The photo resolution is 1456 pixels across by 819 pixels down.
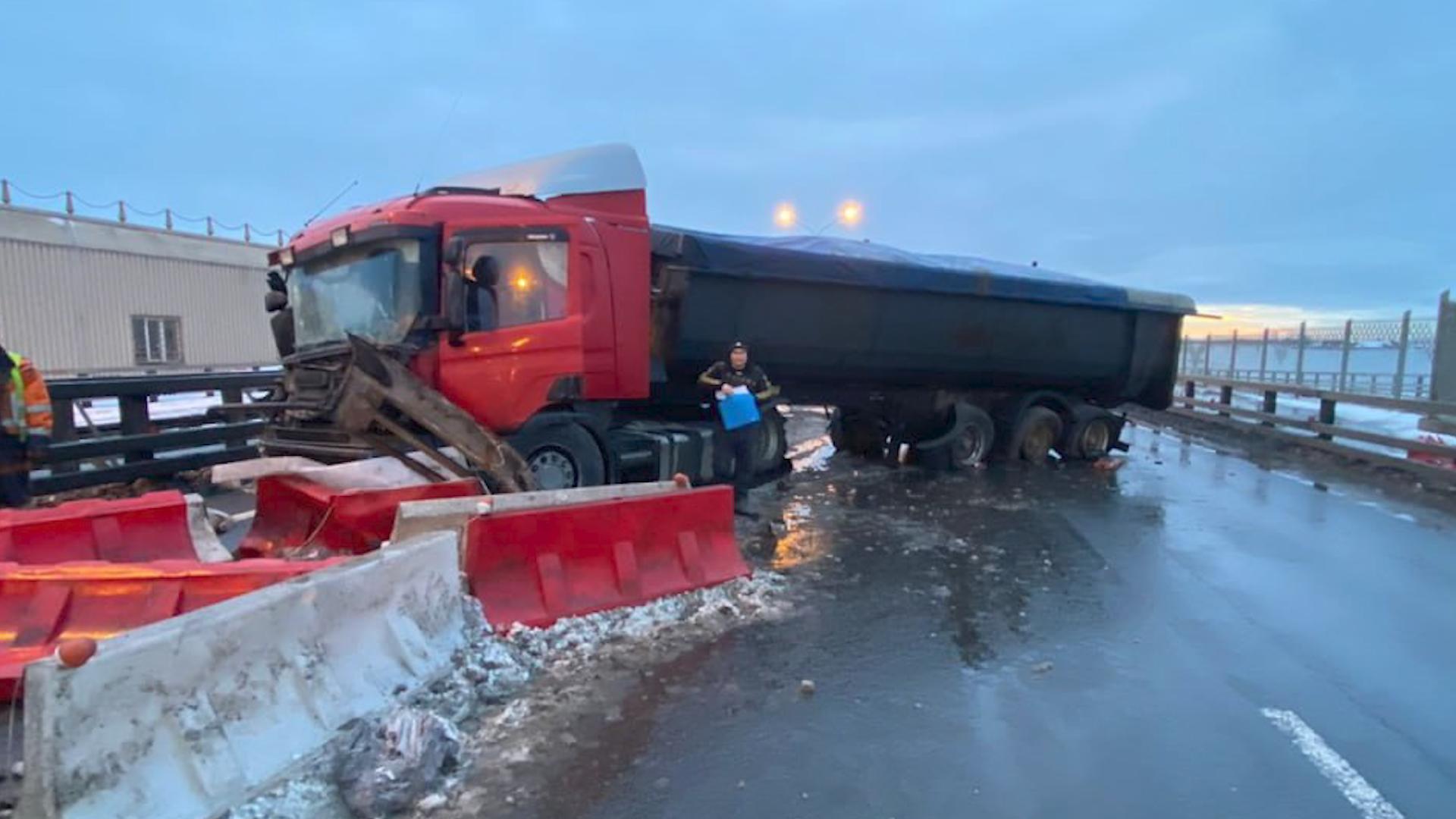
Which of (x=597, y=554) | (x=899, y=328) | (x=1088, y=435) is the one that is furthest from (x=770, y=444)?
(x=1088, y=435)

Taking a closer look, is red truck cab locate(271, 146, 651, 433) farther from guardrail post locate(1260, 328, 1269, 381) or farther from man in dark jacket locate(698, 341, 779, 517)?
guardrail post locate(1260, 328, 1269, 381)

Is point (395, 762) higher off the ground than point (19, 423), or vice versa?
point (19, 423)

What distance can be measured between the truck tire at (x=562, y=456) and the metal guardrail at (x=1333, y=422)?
1092 cm

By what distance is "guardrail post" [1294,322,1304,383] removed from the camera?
801 inches

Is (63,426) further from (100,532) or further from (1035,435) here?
(1035,435)

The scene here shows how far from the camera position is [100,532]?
16.2 feet

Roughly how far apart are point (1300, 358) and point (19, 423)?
2442 centimetres

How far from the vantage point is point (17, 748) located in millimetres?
3152

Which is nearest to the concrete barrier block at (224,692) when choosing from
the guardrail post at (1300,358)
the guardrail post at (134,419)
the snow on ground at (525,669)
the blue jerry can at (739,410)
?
the snow on ground at (525,669)

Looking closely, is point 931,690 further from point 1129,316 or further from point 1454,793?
point 1129,316

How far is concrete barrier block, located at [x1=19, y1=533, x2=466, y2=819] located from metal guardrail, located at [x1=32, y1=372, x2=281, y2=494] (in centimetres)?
455

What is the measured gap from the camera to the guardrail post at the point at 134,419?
8.80 metres

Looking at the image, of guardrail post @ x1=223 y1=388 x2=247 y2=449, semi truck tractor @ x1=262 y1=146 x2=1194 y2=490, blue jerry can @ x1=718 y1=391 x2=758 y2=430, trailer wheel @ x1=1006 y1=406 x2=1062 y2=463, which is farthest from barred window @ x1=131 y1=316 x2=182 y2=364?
trailer wheel @ x1=1006 y1=406 x2=1062 y2=463

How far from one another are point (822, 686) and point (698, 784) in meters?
1.11
